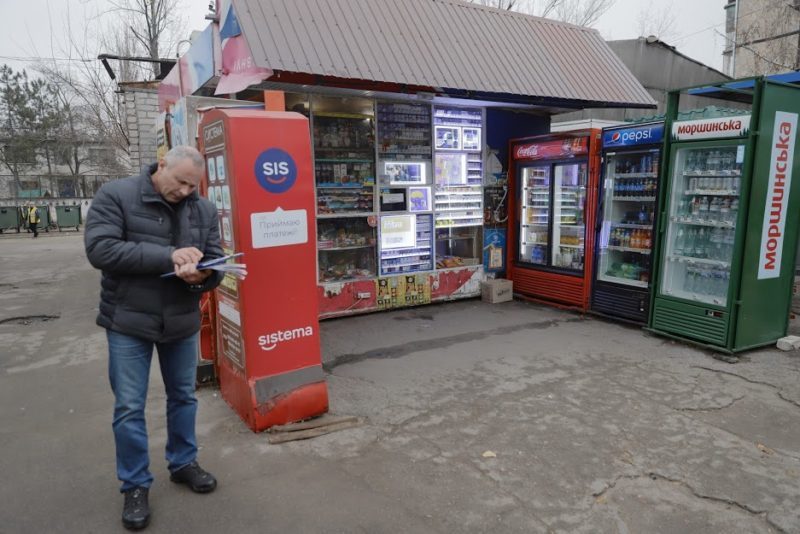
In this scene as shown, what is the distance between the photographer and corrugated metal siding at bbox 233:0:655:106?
5621 mm

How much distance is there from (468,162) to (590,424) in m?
4.96

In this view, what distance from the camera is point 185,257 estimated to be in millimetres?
2615

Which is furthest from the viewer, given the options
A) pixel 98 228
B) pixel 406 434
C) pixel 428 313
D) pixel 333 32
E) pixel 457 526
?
pixel 428 313

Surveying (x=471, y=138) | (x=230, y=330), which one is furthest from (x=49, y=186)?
(x=230, y=330)

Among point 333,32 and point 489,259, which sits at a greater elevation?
point 333,32

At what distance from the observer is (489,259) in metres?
8.27

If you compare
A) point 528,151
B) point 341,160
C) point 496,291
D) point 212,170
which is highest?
point 528,151

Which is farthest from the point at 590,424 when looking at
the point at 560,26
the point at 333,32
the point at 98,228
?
the point at 560,26

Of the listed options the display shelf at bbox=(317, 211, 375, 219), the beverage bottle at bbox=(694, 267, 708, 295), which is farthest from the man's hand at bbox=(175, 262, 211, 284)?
the beverage bottle at bbox=(694, 267, 708, 295)

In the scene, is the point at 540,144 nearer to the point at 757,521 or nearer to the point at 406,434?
the point at 406,434

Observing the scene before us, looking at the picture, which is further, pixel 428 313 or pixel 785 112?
pixel 428 313

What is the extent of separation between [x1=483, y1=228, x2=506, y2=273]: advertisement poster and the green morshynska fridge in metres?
2.67

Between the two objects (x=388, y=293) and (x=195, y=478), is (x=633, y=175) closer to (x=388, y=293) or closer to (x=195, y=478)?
(x=388, y=293)

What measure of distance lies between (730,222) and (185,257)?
5.56 meters
